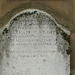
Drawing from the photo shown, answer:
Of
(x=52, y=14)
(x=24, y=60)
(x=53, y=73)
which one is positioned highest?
(x=52, y=14)

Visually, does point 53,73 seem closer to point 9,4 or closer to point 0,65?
point 0,65

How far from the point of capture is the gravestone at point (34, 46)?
178 centimetres

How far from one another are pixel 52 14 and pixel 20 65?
0.57 metres

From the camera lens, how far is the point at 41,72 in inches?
71.8

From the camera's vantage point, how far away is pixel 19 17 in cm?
179

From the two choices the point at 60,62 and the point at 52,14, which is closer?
the point at 60,62

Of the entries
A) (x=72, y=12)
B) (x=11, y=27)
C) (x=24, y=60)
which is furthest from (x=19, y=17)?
(x=72, y=12)

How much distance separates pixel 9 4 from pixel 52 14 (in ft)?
1.41

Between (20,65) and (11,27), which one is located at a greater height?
(11,27)

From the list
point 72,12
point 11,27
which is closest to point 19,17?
point 11,27

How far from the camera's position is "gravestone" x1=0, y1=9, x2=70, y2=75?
178cm

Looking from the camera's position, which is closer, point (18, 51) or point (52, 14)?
point (18, 51)

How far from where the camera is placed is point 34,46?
1.80 metres

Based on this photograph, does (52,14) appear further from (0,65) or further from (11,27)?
(0,65)
